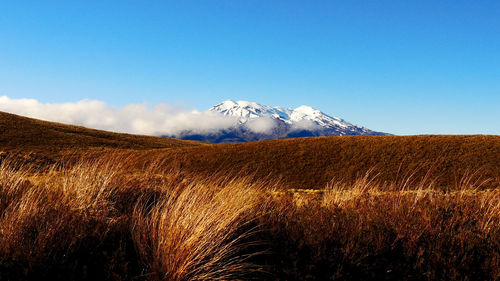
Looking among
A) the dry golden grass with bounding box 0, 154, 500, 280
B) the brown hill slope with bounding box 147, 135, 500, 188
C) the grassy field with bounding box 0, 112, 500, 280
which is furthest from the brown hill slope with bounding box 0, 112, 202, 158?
the dry golden grass with bounding box 0, 154, 500, 280

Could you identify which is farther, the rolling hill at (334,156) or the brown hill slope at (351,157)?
the brown hill slope at (351,157)

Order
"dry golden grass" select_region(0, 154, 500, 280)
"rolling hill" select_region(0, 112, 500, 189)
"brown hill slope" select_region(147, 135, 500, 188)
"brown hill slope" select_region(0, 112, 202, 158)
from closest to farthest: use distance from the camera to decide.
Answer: "dry golden grass" select_region(0, 154, 500, 280)
"rolling hill" select_region(0, 112, 500, 189)
"brown hill slope" select_region(147, 135, 500, 188)
"brown hill slope" select_region(0, 112, 202, 158)

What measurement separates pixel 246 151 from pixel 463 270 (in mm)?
42043

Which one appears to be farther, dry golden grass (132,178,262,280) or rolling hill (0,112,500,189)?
rolling hill (0,112,500,189)

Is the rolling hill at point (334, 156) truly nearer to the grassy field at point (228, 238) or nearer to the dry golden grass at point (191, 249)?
the grassy field at point (228, 238)

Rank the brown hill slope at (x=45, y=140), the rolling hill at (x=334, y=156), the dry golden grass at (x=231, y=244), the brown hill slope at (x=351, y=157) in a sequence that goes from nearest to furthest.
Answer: the dry golden grass at (x=231, y=244)
the rolling hill at (x=334, y=156)
the brown hill slope at (x=351, y=157)
the brown hill slope at (x=45, y=140)

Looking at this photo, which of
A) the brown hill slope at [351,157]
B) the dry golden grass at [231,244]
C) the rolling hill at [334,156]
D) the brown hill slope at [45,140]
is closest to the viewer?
the dry golden grass at [231,244]

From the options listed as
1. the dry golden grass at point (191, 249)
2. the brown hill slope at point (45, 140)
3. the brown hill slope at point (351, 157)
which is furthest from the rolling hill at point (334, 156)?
the dry golden grass at point (191, 249)

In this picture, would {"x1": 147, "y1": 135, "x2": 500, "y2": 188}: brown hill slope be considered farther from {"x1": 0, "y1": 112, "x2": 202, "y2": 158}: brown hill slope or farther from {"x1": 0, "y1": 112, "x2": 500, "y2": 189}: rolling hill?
{"x1": 0, "y1": 112, "x2": 202, "y2": 158}: brown hill slope

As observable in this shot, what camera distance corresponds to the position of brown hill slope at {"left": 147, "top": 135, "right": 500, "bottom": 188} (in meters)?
35.7

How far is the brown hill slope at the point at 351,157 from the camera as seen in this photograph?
3572 cm

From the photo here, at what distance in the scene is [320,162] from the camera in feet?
135

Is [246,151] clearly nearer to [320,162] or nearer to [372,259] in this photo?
[320,162]

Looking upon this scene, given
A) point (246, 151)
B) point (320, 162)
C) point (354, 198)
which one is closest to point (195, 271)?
point (354, 198)
